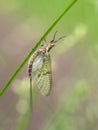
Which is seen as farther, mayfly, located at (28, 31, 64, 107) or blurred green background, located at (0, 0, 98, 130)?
blurred green background, located at (0, 0, 98, 130)

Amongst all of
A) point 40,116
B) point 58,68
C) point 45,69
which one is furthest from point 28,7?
point 45,69

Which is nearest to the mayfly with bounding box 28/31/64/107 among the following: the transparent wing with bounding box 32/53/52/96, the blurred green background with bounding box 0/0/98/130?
the transparent wing with bounding box 32/53/52/96

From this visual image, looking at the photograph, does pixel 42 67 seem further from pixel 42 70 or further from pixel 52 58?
pixel 52 58

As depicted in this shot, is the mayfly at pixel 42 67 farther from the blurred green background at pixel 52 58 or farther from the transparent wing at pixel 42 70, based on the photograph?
the blurred green background at pixel 52 58

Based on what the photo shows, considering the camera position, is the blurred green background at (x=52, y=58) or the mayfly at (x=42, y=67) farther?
the blurred green background at (x=52, y=58)

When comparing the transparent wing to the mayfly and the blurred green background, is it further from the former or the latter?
the blurred green background

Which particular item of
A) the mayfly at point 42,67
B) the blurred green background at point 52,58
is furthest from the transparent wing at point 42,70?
the blurred green background at point 52,58
